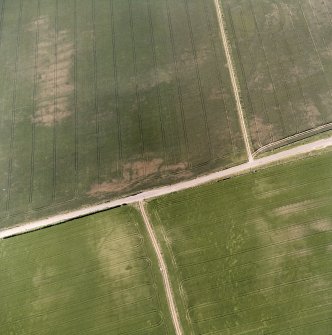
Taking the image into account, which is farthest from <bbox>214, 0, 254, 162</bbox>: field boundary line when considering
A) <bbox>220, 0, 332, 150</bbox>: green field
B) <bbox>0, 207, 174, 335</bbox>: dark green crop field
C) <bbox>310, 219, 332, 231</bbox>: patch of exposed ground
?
<bbox>0, 207, 174, 335</bbox>: dark green crop field

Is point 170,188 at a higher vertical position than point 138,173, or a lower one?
lower

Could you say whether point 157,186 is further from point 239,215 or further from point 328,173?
point 328,173

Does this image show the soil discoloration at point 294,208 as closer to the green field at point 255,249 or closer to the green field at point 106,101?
the green field at point 255,249

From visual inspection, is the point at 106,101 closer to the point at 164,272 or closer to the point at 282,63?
the point at 164,272

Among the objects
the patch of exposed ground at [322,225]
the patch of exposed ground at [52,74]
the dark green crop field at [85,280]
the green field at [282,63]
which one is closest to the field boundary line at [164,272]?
the dark green crop field at [85,280]

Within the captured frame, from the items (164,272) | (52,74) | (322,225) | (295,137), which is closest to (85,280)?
(164,272)

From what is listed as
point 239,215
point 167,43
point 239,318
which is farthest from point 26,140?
point 239,318
